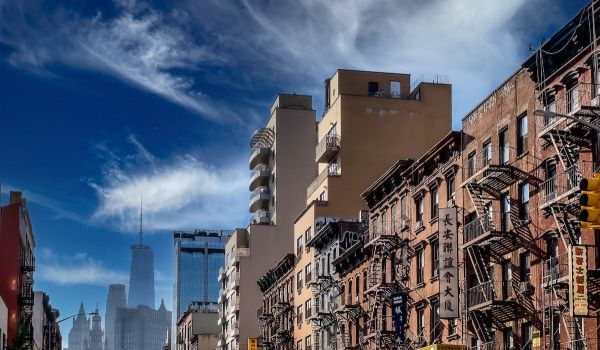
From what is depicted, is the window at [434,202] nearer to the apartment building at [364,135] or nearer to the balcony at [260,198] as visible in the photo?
the apartment building at [364,135]

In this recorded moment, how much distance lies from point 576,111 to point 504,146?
1043 centimetres

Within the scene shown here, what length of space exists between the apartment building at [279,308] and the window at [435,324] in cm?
3616

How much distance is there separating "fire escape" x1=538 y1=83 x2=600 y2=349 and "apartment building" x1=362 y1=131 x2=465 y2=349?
35.9 feet

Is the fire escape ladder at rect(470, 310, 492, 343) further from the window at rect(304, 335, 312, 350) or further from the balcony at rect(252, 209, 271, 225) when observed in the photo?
the balcony at rect(252, 209, 271, 225)

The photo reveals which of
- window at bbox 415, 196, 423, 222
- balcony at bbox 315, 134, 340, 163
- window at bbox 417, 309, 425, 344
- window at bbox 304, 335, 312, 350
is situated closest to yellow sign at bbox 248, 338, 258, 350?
window at bbox 304, 335, 312, 350

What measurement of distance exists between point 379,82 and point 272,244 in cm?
4207

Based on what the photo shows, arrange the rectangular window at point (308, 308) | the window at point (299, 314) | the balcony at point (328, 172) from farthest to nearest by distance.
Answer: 1. the window at point (299, 314)
2. the rectangular window at point (308, 308)
3. the balcony at point (328, 172)

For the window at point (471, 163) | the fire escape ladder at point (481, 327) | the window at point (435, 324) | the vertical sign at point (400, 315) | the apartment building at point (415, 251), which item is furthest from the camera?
the vertical sign at point (400, 315)

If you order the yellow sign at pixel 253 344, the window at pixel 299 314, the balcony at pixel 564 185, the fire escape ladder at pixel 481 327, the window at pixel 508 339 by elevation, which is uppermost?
the balcony at pixel 564 185

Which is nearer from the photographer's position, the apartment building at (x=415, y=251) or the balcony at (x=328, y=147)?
the apartment building at (x=415, y=251)

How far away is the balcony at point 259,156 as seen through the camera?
136375mm

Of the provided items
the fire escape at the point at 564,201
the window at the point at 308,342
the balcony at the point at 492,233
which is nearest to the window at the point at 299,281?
the window at the point at 308,342

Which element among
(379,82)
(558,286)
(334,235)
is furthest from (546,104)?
(379,82)

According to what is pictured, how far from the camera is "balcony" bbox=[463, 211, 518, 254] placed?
49978 mm
